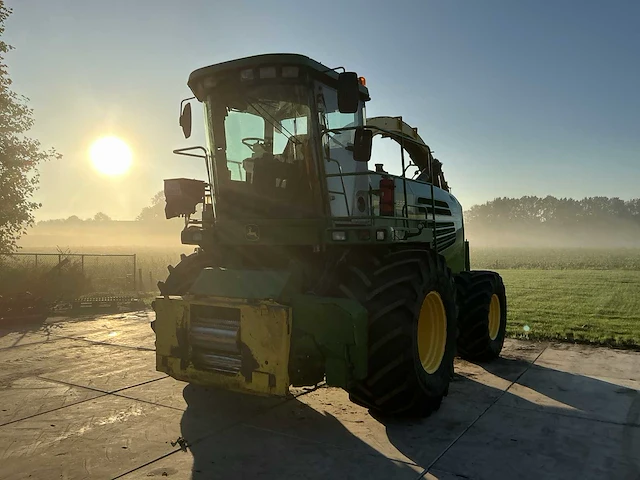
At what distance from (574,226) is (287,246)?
7537 inches

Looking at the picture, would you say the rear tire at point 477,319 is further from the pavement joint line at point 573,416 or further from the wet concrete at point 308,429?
the pavement joint line at point 573,416

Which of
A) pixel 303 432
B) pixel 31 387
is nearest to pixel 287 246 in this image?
pixel 303 432

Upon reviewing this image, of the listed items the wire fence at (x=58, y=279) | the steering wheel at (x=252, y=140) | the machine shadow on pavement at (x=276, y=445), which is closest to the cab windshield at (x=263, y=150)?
the steering wheel at (x=252, y=140)

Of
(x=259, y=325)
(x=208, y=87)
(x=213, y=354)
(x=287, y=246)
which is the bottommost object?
(x=213, y=354)

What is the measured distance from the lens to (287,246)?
5371 mm

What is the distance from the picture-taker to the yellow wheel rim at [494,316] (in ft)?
26.5

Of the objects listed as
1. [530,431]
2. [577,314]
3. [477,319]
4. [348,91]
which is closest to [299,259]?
[348,91]

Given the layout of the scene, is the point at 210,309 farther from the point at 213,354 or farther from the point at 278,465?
the point at 278,465

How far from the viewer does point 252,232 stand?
→ 17.4 feet

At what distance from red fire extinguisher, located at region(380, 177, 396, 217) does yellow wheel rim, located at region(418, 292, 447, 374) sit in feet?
3.38

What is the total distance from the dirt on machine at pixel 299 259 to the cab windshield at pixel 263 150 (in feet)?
0.04

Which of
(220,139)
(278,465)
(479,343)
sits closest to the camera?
(278,465)

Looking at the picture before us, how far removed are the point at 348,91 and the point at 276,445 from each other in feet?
10.5

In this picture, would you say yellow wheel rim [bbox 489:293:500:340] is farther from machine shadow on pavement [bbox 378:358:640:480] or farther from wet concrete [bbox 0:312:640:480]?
machine shadow on pavement [bbox 378:358:640:480]
